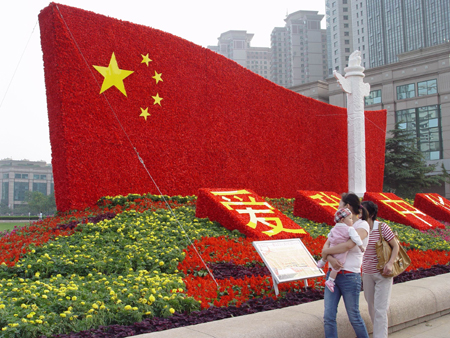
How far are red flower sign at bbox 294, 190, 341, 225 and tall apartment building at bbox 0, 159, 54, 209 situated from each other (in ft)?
81.0

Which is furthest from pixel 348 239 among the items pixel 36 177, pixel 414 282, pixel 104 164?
pixel 36 177

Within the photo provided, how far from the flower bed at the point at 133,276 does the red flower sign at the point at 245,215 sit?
17 cm

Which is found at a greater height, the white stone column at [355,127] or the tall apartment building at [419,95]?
the tall apartment building at [419,95]

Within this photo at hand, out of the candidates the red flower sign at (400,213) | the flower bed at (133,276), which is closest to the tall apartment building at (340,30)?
the red flower sign at (400,213)

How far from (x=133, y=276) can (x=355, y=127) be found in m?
10.3

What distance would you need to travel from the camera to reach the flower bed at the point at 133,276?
312 cm

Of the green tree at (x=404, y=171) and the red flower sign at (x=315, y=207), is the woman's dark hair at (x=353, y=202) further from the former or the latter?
the green tree at (x=404, y=171)

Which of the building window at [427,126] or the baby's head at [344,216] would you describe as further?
the building window at [427,126]

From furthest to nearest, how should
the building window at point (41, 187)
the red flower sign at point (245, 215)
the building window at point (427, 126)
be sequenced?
1. the building window at point (427, 126)
2. the building window at point (41, 187)
3. the red flower sign at point (245, 215)

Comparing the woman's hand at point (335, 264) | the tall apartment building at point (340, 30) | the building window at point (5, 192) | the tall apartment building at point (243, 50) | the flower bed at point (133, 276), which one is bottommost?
the flower bed at point (133, 276)

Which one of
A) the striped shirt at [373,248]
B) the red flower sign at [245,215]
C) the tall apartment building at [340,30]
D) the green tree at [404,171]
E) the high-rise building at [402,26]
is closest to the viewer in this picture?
the striped shirt at [373,248]

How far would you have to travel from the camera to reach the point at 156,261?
184 inches

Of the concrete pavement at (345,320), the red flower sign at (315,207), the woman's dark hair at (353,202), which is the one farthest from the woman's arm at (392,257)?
the red flower sign at (315,207)

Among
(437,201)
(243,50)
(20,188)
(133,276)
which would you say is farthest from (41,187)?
(243,50)
